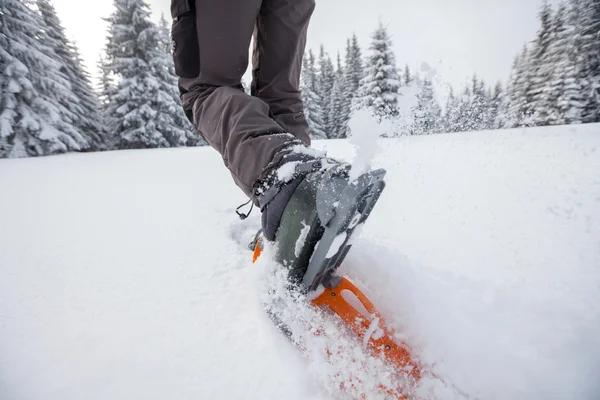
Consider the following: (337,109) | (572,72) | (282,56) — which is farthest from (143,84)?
(572,72)

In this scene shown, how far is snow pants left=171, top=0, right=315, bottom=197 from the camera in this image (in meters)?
0.74

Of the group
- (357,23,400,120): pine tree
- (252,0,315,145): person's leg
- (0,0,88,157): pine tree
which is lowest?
(0,0,88,157): pine tree

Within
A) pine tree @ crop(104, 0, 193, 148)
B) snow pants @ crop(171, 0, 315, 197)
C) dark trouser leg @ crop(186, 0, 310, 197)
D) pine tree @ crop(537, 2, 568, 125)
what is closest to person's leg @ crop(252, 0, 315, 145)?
snow pants @ crop(171, 0, 315, 197)

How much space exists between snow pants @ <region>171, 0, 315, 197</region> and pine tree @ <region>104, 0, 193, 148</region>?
12.7 metres

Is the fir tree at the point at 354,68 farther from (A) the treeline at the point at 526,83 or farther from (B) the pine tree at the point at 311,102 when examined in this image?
(B) the pine tree at the point at 311,102

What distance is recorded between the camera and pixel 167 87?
12328 millimetres

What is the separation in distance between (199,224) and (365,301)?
1.01 m

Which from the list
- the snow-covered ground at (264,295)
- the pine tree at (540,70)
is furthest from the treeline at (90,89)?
the pine tree at (540,70)

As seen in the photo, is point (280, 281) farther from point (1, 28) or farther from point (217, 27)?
point (1, 28)

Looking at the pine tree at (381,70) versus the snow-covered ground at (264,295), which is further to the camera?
the pine tree at (381,70)

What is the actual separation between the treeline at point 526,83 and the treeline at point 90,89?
870 cm

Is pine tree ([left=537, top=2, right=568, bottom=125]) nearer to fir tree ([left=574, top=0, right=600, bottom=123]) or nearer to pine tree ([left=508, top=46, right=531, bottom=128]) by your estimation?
fir tree ([left=574, top=0, right=600, bottom=123])

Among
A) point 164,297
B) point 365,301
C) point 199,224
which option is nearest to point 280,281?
point 365,301

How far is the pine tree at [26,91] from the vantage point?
26.1ft
